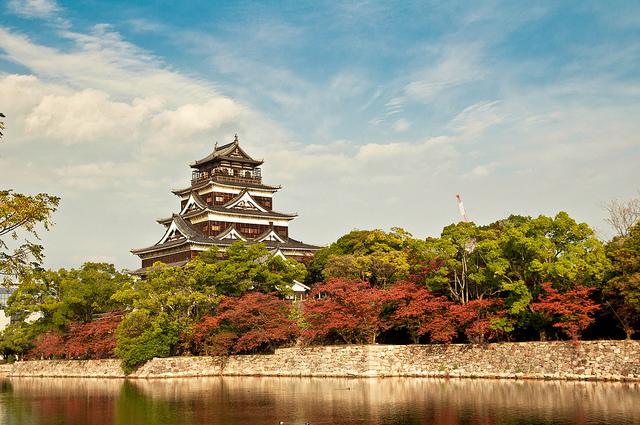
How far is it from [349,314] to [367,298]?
1.25 meters

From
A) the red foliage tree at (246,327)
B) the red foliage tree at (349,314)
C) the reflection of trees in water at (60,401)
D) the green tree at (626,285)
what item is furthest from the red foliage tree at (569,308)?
the reflection of trees in water at (60,401)

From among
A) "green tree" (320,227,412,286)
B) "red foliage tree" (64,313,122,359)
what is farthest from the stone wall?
"green tree" (320,227,412,286)

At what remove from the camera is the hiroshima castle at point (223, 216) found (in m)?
53.3

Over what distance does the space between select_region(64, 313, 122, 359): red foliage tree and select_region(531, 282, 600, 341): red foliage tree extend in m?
25.0

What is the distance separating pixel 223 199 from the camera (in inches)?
2279

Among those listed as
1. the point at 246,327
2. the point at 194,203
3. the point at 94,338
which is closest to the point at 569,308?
the point at 246,327

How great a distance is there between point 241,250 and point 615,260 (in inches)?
824

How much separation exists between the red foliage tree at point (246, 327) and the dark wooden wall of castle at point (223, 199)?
19.4 meters

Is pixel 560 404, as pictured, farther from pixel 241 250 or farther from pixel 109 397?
pixel 241 250

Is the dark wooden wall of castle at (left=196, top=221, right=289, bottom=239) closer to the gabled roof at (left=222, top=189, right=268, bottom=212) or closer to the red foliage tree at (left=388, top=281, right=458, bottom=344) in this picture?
the gabled roof at (left=222, top=189, right=268, bottom=212)

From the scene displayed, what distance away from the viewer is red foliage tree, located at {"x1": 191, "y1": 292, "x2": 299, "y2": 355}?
37500 millimetres

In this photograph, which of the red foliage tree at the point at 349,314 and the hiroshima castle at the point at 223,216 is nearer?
the red foliage tree at the point at 349,314

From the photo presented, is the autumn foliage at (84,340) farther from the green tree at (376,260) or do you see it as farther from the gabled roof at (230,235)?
the green tree at (376,260)

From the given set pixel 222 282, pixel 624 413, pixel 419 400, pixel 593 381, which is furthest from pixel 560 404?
pixel 222 282
